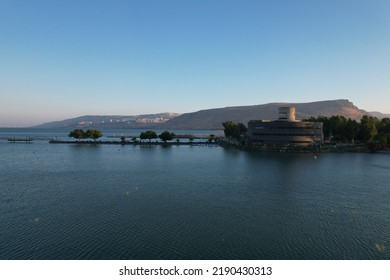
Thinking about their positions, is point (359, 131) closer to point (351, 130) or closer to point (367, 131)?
point (351, 130)

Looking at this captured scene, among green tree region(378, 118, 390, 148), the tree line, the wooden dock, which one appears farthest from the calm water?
the wooden dock

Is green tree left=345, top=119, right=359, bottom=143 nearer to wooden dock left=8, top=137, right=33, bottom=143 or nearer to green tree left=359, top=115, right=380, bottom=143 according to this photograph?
green tree left=359, top=115, right=380, bottom=143

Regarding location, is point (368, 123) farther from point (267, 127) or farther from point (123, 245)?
point (123, 245)

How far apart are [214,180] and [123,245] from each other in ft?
92.4

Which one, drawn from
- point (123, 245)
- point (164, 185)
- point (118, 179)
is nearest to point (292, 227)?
point (123, 245)

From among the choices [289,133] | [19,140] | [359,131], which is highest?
[289,133]

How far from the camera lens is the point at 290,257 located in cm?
2214

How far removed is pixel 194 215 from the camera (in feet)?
103

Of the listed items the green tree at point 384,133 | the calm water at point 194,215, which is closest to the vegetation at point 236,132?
the green tree at point 384,133

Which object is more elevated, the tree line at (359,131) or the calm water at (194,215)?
the tree line at (359,131)

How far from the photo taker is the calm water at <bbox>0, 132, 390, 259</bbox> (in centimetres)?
2322

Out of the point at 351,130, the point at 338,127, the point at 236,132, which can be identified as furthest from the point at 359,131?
the point at 236,132

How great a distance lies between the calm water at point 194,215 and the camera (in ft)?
76.2

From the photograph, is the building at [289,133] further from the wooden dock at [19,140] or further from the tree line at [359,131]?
the wooden dock at [19,140]
